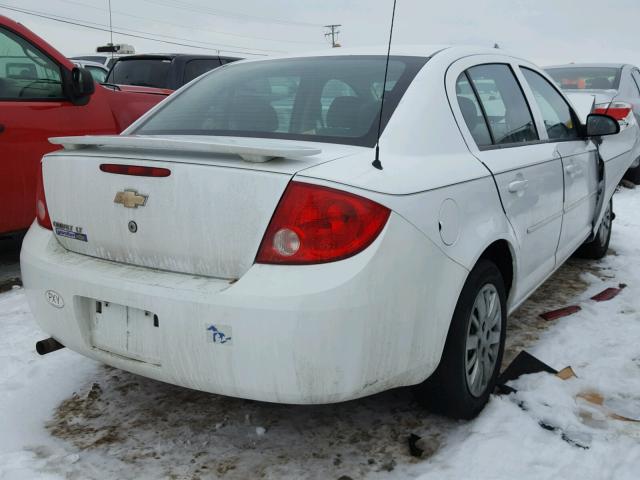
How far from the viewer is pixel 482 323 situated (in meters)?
2.66

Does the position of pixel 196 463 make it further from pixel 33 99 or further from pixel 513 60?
pixel 33 99

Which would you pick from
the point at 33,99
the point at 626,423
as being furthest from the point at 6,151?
the point at 626,423

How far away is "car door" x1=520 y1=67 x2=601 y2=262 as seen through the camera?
11.9 feet

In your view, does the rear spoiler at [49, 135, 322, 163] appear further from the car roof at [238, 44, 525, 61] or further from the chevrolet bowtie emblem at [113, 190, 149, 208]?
the car roof at [238, 44, 525, 61]

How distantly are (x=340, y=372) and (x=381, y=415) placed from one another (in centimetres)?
80

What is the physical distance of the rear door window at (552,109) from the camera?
3660mm

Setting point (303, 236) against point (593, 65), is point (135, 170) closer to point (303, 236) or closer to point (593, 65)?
point (303, 236)

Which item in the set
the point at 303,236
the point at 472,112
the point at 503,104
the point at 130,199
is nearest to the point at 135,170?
the point at 130,199

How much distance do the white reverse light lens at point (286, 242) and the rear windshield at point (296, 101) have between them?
0.50m

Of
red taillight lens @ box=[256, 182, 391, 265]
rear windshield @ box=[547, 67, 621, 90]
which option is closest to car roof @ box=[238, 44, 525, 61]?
red taillight lens @ box=[256, 182, 391, 265]

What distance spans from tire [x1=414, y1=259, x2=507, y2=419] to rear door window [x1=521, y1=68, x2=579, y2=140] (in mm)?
1299

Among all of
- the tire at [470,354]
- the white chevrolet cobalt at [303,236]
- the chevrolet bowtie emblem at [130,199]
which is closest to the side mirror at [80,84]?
the white chevrolet cobalt at [303,236]

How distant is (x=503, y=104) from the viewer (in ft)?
10.4

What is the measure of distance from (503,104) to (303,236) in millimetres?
1639
